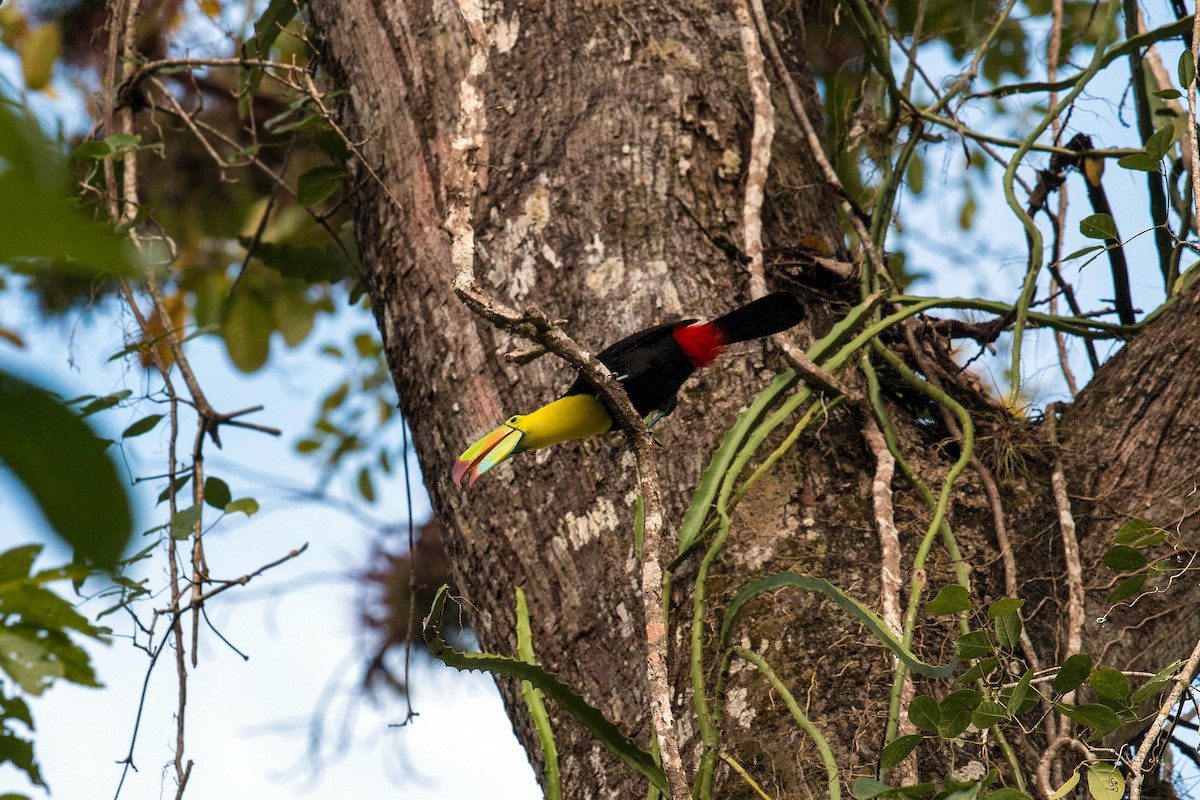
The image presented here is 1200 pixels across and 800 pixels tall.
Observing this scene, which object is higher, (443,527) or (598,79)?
(598,79)

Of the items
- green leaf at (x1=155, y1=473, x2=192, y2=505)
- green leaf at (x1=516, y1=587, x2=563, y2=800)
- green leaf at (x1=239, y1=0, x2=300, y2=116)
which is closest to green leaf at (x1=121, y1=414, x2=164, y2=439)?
green leaf at (x1=155, y1=473, x2=192, y2=505)

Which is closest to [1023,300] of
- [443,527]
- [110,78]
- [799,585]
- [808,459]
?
[808,459]

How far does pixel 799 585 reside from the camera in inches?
63.5

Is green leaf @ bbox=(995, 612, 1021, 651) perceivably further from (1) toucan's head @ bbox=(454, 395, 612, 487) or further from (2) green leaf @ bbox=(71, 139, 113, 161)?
(2) green leaf @ bbox=(71, 139, 113, 161)

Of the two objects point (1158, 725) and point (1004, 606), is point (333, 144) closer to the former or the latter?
point (1004, 606)

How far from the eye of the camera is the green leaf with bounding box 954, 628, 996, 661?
1483mm

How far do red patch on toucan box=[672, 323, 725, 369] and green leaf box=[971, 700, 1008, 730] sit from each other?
0.76m

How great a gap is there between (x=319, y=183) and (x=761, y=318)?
3.63 feet

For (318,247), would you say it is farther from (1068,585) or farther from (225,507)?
(1068,585)

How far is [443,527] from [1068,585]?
1101 mm

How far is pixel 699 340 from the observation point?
1978 mm

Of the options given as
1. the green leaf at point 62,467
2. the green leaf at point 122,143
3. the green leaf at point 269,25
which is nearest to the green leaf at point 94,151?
the green leaf at point 122,143

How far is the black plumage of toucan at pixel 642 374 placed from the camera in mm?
1871

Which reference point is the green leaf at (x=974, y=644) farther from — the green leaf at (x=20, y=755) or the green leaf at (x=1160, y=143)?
the green leaf at (x=20, y=755)
